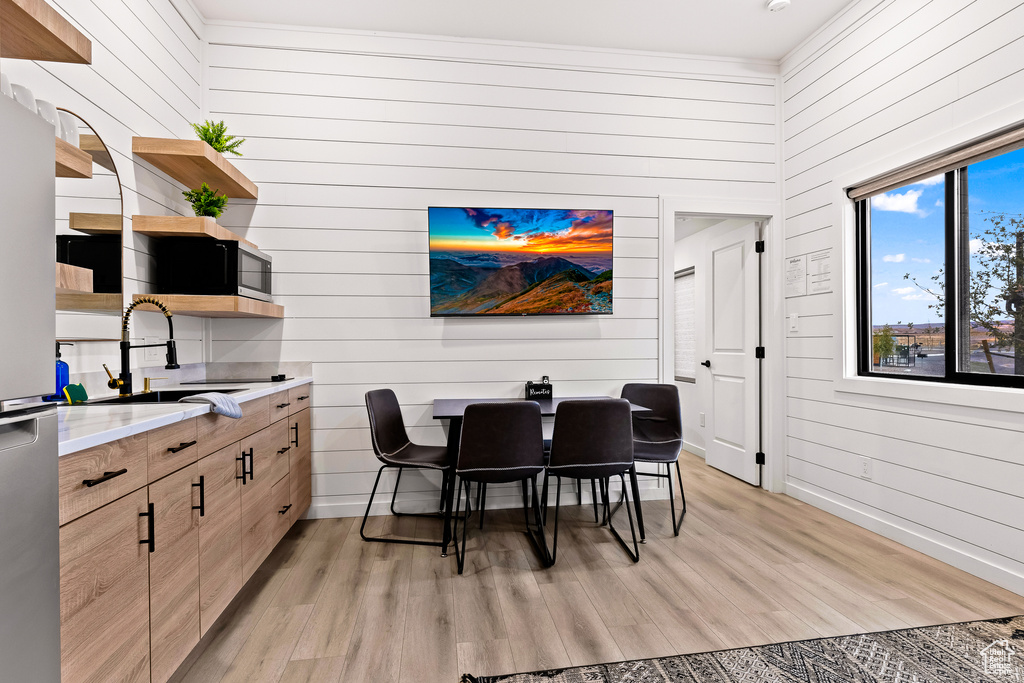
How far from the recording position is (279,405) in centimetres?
270

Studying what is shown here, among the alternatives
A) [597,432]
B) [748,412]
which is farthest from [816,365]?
[597,432]

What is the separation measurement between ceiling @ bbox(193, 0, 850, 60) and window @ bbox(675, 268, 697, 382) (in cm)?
228

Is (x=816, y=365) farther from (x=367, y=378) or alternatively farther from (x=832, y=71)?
(x=367, y=378)

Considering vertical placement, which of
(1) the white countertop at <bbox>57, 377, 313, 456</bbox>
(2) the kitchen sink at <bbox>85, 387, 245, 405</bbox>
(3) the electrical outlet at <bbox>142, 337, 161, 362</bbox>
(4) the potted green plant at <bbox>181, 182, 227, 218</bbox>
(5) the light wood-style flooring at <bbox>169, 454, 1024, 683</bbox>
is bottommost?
(5) the light wood-style flooring at <bbox>169, 454, 1024, 683</bbox>

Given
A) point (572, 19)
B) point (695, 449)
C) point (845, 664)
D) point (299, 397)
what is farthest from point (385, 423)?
point (695, 449)

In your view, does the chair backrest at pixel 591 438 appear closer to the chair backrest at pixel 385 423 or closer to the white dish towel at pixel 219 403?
the chair backrest at pixel 385 423

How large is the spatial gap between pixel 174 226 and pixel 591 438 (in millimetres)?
2394

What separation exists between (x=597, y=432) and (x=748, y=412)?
200 cm

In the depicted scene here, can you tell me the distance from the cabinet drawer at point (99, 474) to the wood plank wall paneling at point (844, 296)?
11.3ft

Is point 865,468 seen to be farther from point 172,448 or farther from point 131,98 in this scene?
point 131,98

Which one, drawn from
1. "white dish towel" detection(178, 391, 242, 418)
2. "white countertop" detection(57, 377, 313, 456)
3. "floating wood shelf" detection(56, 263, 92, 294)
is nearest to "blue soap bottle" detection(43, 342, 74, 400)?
"white countertop" detection(57, 377, 313, 456)

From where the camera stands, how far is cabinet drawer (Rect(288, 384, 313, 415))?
9.67 feet

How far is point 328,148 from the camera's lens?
3432 mm

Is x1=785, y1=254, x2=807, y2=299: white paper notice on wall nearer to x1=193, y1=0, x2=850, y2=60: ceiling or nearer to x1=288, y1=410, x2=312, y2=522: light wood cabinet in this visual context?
x1=193, y1=0, x2=850, y2=60: ceiling
